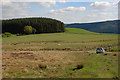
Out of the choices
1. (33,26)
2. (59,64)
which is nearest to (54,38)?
(33,26)

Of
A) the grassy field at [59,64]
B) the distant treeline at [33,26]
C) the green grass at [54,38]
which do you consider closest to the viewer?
the grassy field at [59,64]

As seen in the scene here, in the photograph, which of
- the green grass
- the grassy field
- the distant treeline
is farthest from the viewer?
the distant treeline

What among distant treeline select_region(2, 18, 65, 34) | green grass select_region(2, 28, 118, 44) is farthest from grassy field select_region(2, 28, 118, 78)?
distant treeline select_region(2, 18, 65, 34)

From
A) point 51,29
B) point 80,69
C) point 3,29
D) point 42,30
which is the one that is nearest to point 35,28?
Answer: point 42,30

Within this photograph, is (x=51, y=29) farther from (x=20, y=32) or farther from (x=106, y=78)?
(x=106, y=78)

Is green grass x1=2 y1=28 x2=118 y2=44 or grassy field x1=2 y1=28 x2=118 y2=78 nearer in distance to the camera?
grassy field x1=2 y1=28 x2=118 y2=78

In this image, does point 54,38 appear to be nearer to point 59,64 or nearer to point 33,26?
point 33,26

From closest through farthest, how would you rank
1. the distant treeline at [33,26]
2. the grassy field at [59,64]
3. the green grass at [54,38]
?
the grassy field at [59,64] < the green grass at [54,38] < the distant treeline at [33,26]

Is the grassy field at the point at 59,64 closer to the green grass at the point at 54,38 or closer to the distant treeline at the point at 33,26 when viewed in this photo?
the green grass at the point at 54,38

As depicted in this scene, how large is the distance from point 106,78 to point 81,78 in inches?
99.5

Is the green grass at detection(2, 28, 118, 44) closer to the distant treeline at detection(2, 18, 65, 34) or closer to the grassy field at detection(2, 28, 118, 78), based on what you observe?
the grassy field at detection(2, 28, 118, 78)

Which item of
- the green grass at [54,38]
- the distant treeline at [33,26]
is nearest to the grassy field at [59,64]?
Result: the green grass at [54,38]

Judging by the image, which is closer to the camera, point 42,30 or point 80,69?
point 80,69

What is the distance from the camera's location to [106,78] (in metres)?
14.5
